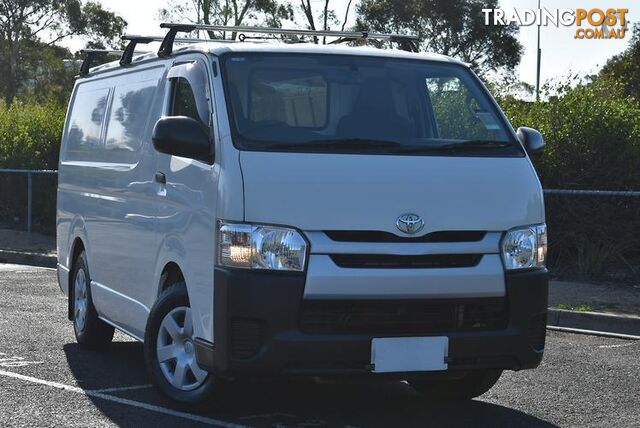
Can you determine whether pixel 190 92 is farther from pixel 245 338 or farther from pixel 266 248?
pixel 245 338

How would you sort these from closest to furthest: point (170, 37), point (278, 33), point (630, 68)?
1. point (170, 37)
2. point (278, 33)
3. point (630, 68)

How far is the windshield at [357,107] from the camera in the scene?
677 cm

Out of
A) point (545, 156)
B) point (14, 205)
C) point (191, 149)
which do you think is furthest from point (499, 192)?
point (14, 205)

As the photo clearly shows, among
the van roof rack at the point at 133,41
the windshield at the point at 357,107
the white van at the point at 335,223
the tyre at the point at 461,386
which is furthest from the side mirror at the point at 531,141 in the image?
the van roof rack at the point at 133,41

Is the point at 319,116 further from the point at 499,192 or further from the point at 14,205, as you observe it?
the point at 14,205

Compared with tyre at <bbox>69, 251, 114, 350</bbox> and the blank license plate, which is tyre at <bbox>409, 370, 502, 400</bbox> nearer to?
the blank license plate

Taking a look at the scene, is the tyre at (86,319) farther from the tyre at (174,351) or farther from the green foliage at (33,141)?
the green foliage at (33,141)

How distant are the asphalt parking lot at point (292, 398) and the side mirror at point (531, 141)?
1493mm

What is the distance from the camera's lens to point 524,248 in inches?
262

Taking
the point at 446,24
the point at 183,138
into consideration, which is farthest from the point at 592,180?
the point at 446,24

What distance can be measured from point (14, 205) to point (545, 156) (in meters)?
11.6

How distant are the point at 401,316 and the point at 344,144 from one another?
38.7 inches

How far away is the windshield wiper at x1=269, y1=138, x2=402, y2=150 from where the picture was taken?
21.8 feet

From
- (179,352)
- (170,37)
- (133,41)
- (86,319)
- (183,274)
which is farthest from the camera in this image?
(86,319)
